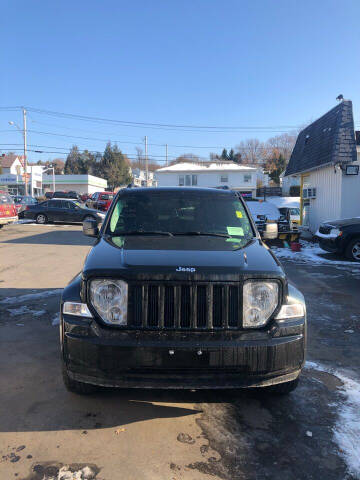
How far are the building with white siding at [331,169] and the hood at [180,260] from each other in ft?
38.5

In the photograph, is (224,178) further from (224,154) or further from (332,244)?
(224,154)

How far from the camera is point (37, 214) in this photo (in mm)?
21797

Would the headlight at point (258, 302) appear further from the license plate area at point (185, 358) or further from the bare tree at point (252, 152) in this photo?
the bare tree at point (252, 152)

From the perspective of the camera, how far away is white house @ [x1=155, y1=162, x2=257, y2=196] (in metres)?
43.5

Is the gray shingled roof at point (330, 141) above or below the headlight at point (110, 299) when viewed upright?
above

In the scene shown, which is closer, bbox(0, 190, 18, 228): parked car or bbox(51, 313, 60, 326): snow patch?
bbox(51, 313, 60, 326): snow patch

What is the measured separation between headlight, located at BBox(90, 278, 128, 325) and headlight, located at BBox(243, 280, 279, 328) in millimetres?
874

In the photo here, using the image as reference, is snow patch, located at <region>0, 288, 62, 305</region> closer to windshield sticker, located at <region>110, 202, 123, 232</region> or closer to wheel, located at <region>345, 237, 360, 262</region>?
windshield sticker, located at <region>110, 202, 123, 232</region>

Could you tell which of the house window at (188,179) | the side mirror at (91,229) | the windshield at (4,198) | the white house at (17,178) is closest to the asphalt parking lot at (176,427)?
the side mirror at (91,229)

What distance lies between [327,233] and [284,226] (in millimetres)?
2431

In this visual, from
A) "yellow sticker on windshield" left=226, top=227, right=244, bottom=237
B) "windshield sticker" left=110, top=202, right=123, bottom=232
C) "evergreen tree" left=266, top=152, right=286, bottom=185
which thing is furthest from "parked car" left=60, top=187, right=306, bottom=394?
"evergreen tree" left=266, top=152, right=286, bottom=185

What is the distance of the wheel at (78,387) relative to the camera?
2.98m

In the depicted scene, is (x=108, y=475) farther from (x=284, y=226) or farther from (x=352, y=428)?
(x=284, y=226)

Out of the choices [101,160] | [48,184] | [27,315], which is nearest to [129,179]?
[101,160]
